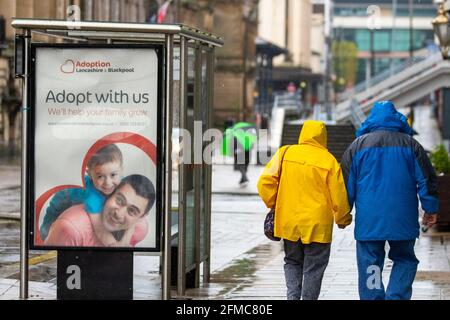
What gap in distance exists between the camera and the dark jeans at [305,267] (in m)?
10.9

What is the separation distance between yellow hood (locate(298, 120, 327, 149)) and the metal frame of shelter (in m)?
1.46

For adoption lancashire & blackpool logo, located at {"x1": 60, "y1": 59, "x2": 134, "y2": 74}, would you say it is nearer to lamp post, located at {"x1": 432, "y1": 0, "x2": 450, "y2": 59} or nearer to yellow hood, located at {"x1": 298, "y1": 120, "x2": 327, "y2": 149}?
yellow hood, located at {"x1": 298, "y1": 120, "x2": 327, "y2": 149}

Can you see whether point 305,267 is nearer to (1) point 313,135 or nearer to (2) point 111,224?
(1) point 313,135

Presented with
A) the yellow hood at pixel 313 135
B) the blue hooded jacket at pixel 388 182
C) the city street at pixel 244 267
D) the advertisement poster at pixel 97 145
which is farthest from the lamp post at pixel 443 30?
the blue hooded jacket at pixel 388 182

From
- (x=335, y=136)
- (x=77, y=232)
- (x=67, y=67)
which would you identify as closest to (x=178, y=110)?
(x=67, y=67)

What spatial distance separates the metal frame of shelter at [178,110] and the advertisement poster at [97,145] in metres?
0.12

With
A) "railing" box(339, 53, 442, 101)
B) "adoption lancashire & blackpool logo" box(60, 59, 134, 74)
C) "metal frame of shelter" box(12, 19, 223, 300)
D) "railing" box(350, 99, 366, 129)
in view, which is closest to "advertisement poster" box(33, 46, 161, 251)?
"adoption lancashire & blackpool logo" box(60, 59, 134, 74)

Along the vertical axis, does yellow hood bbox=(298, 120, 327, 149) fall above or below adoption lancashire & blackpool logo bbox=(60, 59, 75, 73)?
below

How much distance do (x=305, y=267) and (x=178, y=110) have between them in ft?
8.42

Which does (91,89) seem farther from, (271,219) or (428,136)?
(428,136)

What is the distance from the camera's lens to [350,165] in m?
10.9

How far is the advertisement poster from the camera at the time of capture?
11781mm

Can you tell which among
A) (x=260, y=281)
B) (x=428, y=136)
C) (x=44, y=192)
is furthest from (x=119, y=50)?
(x=428, y=136)
